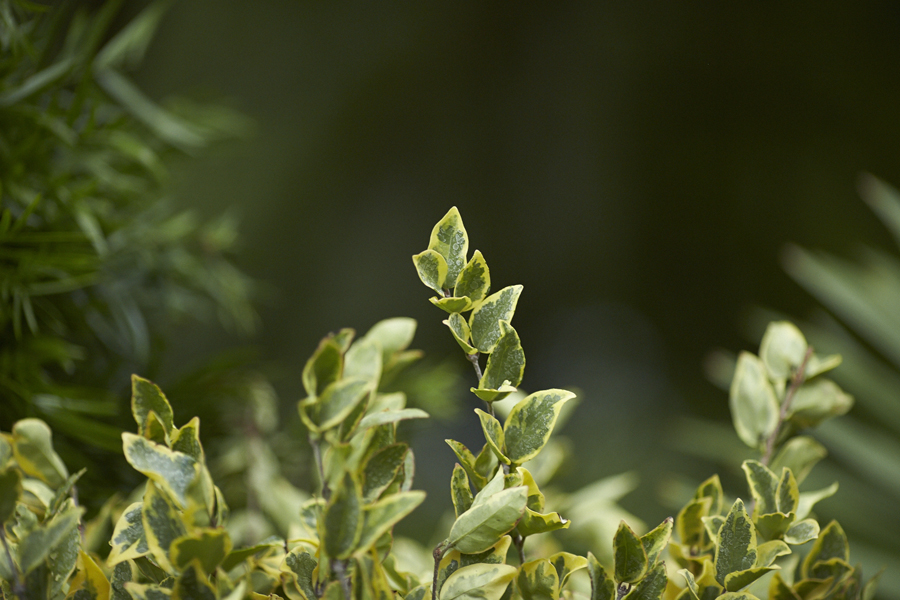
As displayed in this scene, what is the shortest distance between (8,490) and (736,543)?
7.6 inches

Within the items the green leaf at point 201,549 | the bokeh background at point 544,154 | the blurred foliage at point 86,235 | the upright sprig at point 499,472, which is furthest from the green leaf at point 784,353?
the bokeh background at point 544,154

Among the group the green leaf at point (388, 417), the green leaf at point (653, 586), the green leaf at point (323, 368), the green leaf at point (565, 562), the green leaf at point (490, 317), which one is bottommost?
the green leaf at point (565, 562)

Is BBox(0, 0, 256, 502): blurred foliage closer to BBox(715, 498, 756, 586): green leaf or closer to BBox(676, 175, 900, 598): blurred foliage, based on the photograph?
BBox(715, 498, 756, 586): green leaf

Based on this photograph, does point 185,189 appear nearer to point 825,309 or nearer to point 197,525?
point 197,525

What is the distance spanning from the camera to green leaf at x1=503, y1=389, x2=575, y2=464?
0.54 ft

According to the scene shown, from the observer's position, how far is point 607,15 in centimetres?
119

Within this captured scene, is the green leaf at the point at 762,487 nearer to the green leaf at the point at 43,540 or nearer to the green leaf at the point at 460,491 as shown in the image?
the green leaf at the point at 460,491

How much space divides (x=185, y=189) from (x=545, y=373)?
801 millimetres

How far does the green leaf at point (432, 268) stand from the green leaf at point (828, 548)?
0.50 ft

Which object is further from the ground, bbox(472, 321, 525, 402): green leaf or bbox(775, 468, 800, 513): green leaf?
bbox(472, 321, 525, 402): green leaf

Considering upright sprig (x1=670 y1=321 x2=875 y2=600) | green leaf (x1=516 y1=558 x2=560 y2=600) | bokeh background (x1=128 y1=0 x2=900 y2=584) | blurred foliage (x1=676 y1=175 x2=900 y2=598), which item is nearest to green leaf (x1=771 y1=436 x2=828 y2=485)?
upright sprig (x1=670 y1=321 x2=875 y2=600)

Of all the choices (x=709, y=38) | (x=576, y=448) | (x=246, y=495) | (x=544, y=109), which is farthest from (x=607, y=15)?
(x=246, y=495)

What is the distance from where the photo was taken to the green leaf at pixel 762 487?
0.61ft

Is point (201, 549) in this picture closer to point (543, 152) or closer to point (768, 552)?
point (768, 552)
